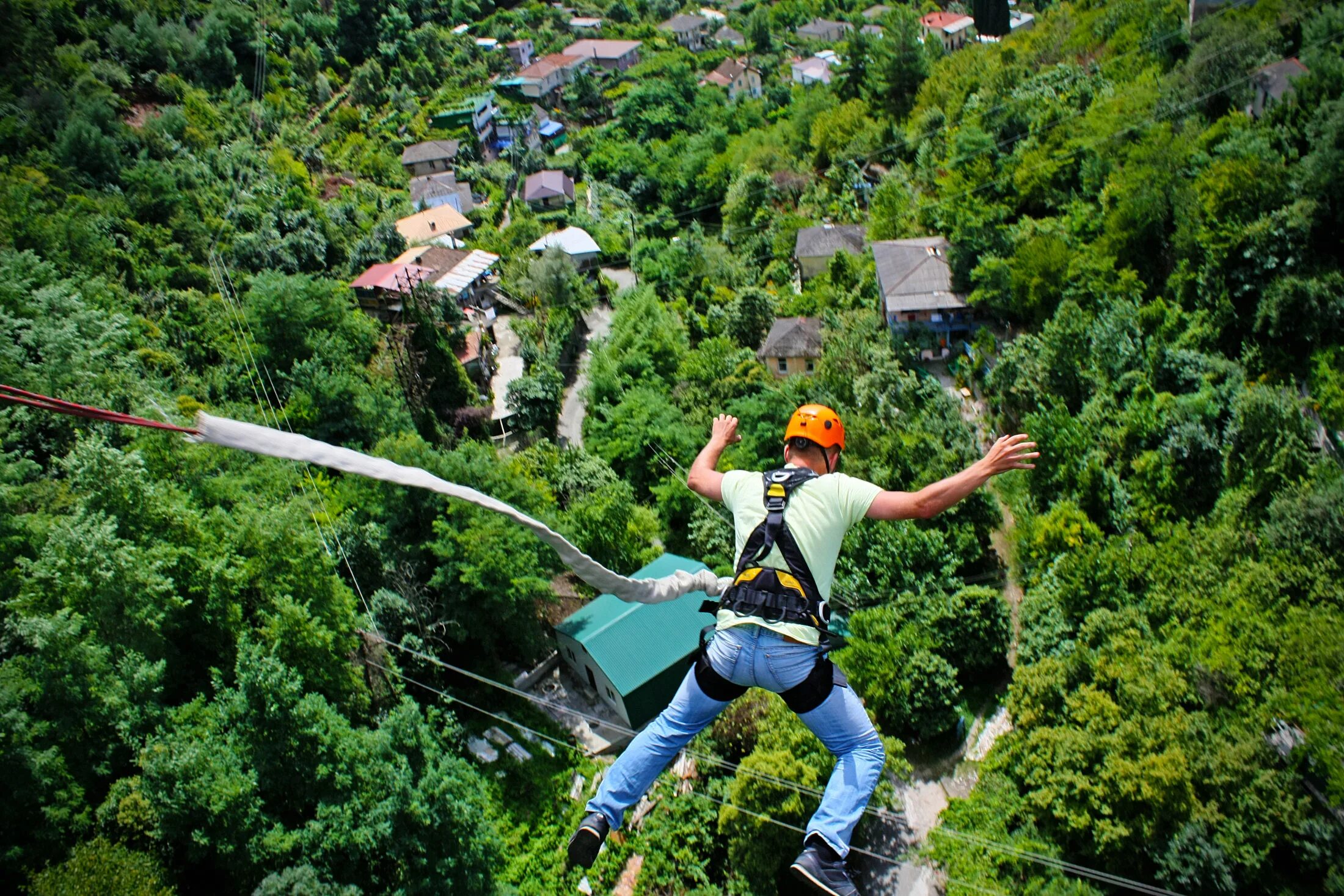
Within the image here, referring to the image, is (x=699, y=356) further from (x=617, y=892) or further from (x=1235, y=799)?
(x=1235, y=799)

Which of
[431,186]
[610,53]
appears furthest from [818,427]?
[610,53]

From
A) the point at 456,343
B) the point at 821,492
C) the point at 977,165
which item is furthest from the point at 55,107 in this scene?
the point at 821,492

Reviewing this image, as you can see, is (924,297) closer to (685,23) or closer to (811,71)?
(811,71)

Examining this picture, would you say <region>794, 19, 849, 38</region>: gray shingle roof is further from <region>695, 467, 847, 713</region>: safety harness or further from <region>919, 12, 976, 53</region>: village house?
<region>695, 467, 847, 713</region>: safety harness

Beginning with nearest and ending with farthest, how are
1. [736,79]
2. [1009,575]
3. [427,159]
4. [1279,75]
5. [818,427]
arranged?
[818,427], [1009,575], [1279,75], [427,159], [736,79]

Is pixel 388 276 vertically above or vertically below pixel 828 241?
above

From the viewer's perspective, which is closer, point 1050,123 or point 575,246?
point 1050,123

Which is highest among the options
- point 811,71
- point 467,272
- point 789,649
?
point 789,649

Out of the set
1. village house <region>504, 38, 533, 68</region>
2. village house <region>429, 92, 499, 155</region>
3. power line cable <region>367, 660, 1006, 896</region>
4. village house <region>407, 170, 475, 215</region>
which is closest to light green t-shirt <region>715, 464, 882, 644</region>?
power line cable <region>367, 660, 1006, 896</region>
